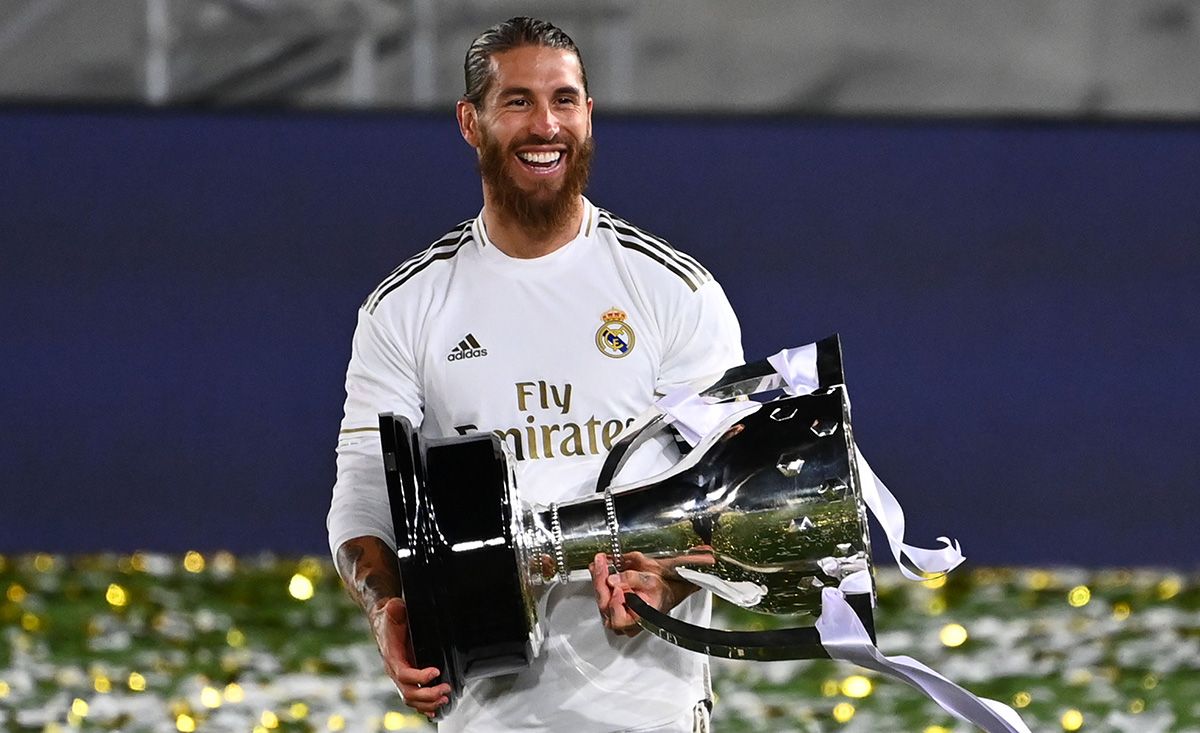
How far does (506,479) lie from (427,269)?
1.25ft

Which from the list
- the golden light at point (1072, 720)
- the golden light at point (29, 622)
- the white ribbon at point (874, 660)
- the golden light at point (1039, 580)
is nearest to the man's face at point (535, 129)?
the white ribbon at point (874, 660)

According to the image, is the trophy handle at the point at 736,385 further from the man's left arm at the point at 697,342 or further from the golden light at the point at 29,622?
the golden light at the point at 29,622

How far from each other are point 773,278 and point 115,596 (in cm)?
183

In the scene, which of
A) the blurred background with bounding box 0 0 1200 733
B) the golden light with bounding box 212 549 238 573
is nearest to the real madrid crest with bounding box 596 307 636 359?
the blurred background with bounding box 0 0 1200 733

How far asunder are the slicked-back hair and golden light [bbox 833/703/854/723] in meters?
1.89

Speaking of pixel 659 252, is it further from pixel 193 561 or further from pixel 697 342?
pixel 193 561

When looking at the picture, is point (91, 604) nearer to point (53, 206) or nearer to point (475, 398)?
point (53, 206)

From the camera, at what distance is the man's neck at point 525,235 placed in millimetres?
2066

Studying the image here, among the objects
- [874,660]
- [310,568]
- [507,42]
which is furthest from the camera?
[310,568]

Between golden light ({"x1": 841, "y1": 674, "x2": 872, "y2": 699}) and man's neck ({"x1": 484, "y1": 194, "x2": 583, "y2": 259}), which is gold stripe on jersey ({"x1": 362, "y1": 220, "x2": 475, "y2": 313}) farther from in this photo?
golden light ({"x1": 841, "y1": 674, "x2": 872, "y2": 699})

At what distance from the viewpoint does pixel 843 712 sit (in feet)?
11.7

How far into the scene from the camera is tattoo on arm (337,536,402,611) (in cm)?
195

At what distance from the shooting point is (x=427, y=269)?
82.9 inches

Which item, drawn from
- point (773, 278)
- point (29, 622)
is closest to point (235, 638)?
point (29, 622)
